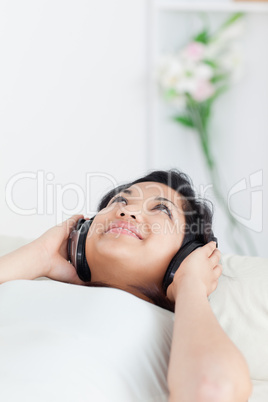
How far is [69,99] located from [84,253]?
1.86 metres

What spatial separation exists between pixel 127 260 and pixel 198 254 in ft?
0.52

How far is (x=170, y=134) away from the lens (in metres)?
3.27

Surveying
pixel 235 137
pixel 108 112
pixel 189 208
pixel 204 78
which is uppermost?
pixel 204 78

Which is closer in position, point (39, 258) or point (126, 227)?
point (126, 227)

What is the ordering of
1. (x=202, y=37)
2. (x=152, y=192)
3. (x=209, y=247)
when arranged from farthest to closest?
(x=202, y=37)
(x=152, y=192)
(x=209, y=247)

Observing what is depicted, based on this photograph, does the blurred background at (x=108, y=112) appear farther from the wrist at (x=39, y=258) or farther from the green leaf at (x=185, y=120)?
the wrist at (x=39, y=258)

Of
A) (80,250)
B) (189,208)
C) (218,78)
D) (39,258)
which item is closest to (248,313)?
(189,208)

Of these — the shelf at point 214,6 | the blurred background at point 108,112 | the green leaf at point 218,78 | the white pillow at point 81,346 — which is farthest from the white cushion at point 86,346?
the shelf at point 214,6

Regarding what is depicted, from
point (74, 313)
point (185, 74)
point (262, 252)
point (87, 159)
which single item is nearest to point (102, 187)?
point (87, 159)

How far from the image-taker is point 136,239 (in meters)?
1.33

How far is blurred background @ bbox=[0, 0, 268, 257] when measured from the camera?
3029mm

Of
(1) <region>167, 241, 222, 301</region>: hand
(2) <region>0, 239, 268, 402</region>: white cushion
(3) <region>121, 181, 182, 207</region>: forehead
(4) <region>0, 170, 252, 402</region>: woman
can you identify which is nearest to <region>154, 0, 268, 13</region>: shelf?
(4) <region>0, 170, 252, 402</region>: woman

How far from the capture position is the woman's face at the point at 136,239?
1.32 m

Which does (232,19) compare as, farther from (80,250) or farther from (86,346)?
(86,346)
